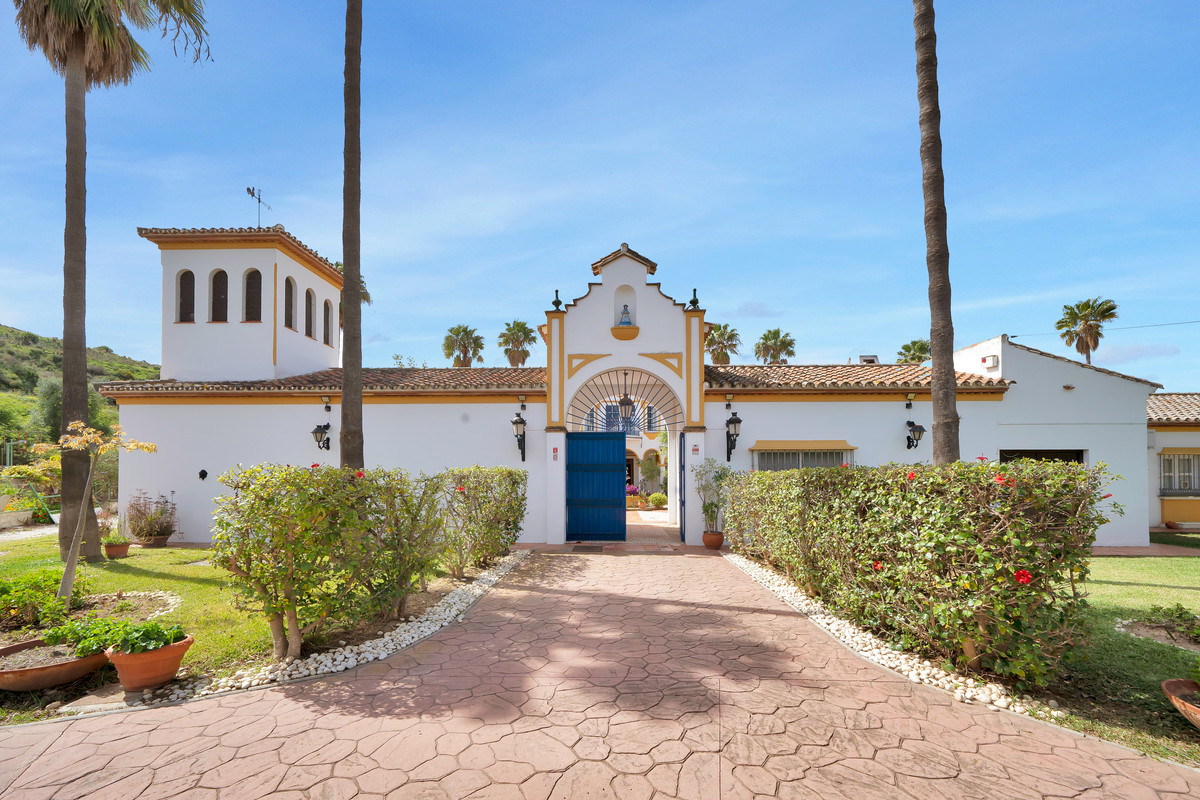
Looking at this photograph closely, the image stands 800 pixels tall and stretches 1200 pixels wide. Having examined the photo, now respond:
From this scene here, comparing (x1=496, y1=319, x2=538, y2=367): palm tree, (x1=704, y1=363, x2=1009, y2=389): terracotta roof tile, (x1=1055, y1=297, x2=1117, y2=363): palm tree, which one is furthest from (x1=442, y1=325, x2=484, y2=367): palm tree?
(x1=1055, y1=297, x2=1117, y2=363): palm tree

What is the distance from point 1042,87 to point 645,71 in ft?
19.2

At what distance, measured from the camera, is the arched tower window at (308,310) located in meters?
17.0

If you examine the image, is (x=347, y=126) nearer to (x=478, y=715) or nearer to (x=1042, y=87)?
(x=478, y=715)

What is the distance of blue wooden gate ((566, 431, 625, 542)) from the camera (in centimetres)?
1355

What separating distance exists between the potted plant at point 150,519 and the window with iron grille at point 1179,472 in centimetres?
2764

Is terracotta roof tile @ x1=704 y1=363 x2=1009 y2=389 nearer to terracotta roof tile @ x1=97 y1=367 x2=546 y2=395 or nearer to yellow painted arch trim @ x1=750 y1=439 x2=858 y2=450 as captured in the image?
yellow painted arch trim @ x1=750 y1=439 x2=858 y2=450

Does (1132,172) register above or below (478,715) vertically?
above

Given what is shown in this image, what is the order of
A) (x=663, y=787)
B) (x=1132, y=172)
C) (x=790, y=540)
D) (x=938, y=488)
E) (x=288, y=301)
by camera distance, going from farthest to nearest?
1. (x=288, y=301)
2. (x=1132, y=172)
3. (x=790, y=540)
4. (x=938, y=488)
5. (x=663, y=787)

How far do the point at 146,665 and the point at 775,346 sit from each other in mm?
30074

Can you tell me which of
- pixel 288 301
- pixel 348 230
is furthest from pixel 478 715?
pixel 288 301

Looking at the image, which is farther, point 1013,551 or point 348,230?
point 348,230

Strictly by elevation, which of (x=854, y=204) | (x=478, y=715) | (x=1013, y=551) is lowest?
(x=478, y=715)

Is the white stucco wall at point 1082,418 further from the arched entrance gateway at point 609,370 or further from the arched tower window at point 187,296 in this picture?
the arched tower window at point 187,296

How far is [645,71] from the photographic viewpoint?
8961 millimetres
